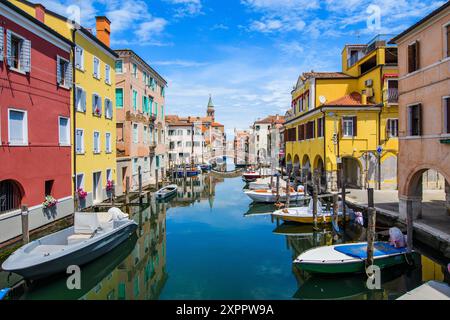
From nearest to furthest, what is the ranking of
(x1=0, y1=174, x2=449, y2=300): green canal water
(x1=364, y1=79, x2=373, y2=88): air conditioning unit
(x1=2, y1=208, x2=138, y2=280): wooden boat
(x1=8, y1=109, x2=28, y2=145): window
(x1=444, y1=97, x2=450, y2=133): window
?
(x1=2, y1=208, x2=138, y2=280): wooden boat, (x1=0, y1=174, x2=449, y2=300): green canal water, (x1=444, y1=97, x2=450, y2=133): window, (x1=8, y1=109, x2=28, y2=145): window, (x1=364, y1=79, x2=373, y2=88): air conditioning unit

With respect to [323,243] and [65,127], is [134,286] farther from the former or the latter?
[65,127]

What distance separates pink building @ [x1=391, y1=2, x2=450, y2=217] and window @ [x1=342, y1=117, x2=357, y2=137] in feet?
32.2

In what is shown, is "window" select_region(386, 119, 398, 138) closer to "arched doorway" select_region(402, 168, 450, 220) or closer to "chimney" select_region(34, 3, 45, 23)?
"arched doorway" select_region(402, 168, 450, 220)

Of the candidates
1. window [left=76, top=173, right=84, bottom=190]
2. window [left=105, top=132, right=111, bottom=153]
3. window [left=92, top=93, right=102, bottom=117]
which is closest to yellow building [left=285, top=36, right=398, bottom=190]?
window [left=105, top=132, right=111, bottom=153]

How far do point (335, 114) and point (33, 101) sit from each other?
20792mm

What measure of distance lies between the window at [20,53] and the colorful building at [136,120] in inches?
512

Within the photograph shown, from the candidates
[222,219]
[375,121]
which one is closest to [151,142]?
[222,219]

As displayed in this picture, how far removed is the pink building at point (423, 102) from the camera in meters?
13.3

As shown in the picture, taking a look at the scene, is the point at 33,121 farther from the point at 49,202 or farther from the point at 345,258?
the point at 345,258

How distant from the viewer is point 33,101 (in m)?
15.2

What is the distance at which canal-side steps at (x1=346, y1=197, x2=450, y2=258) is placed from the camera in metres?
12.7

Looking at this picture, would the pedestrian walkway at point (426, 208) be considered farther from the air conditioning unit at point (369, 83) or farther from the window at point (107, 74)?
the window at point (107, 74)

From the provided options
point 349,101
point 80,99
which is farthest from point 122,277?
point 349,101

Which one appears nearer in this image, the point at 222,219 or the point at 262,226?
the point at 262,226
